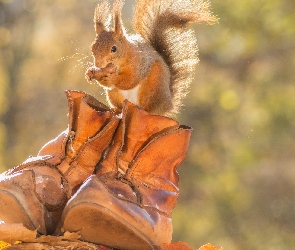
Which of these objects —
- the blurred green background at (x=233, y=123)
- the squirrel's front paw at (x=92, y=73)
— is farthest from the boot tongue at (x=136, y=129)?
the blurred green background at (x=233, y=123)

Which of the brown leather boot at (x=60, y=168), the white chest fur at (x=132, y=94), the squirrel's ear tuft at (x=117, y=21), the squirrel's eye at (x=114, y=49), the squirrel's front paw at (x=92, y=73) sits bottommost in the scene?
the brown leather boot at (x=60, y=168)

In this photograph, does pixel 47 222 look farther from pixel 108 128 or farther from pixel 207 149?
pixel 207 149

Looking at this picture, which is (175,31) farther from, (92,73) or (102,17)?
(92,73)

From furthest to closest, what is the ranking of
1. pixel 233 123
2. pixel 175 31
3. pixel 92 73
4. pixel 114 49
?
pixel 233 123 → pixel 175 31 → pixel 114 49 → pixel 92 73

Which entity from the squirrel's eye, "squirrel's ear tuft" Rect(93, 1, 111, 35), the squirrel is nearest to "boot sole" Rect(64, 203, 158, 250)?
the squirrel

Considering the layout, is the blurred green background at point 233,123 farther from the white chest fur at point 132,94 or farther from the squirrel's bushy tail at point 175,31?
the white chest fur at point 132,94

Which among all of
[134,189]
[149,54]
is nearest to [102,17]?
[149,54]
